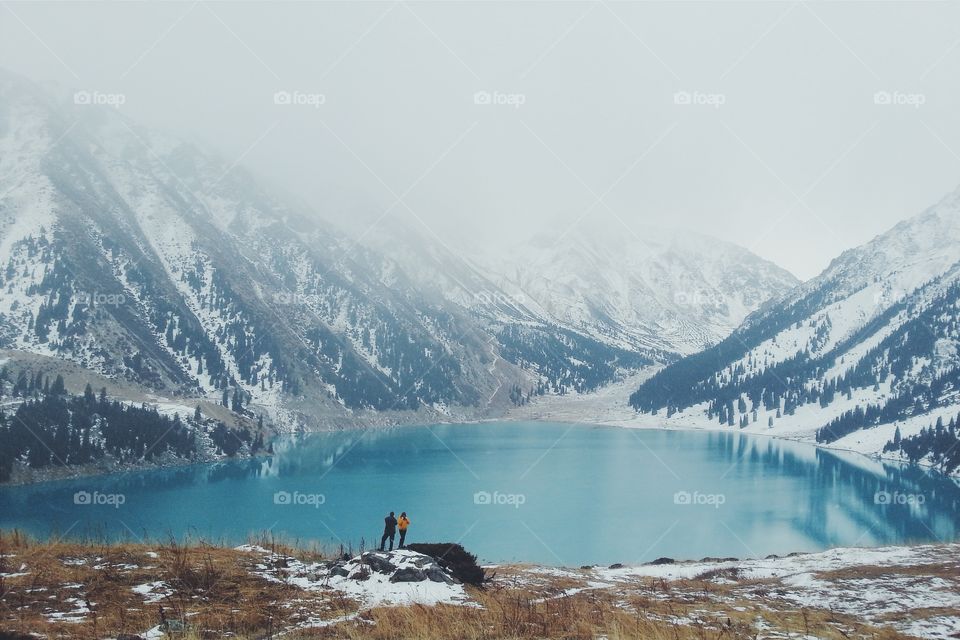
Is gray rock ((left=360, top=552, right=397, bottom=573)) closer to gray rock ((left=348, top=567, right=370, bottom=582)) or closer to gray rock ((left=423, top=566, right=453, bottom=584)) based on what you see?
gray rock ((left=348, top=567, right=370, bottom=582))

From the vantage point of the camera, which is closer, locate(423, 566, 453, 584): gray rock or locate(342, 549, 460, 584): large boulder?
locate(342, 549, 460, 584): large boulder

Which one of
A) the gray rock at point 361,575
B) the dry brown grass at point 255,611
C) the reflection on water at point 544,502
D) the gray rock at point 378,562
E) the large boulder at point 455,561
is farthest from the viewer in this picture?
the reflection on water at point 544,502

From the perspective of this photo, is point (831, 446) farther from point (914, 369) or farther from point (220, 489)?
point (220, 489)

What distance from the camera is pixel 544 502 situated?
309 ft

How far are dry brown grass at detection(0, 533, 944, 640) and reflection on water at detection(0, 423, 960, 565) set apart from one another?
81.0ft

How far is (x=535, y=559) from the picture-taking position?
194 ft

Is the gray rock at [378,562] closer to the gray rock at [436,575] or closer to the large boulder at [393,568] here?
the large boulder at [393,568]

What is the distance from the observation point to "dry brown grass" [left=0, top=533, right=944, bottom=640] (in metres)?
11.7

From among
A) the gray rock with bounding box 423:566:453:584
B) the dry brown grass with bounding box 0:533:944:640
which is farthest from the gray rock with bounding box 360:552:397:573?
the dry brown grass with bounding box 0:533:944:640

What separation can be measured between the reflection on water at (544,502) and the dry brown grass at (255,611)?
2468 centimetres

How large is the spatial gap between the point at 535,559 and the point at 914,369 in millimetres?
186626

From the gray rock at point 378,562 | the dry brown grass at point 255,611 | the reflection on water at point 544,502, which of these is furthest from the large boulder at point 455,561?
the reflection on water at point 544,502

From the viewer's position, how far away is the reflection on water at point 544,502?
A: 70625mm

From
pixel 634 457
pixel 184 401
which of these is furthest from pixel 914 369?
pixel 184 401
